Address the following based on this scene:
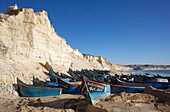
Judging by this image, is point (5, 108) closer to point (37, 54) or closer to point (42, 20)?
point (37, 54)

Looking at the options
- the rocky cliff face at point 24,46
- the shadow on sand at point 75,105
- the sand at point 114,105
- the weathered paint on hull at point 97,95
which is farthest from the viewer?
the rocky cliff face at point 24,46

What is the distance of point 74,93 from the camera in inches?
574

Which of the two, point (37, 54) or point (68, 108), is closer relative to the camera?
point (68, 108)

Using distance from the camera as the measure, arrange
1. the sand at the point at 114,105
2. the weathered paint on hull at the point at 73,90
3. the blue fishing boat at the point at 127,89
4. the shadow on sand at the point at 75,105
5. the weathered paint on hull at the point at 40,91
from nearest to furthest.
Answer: the sand at the point at 114,105 < the shadow on sand at the point at 75,105 < the weathered paint on hull at the point at 40,91 < the blue fishing boat at the point at 127,89 < the weathered paint on hull at the point at 73,90

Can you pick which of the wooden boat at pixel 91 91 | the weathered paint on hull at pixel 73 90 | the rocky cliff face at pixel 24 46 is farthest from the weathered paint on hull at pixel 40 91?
the wooden boat at pixel 91 91

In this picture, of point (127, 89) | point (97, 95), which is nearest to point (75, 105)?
point (97, 95)

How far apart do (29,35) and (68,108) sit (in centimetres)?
2174

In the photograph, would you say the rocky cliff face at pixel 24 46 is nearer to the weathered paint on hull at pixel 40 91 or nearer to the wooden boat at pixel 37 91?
the wooden boat at pixel 37 91

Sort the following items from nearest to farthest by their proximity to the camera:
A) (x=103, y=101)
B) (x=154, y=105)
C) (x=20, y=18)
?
(x=154, y=105) < (x=103, y=101) < (x=20, y=18)

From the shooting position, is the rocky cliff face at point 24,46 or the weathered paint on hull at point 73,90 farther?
the rocky cliff face at point 24,46

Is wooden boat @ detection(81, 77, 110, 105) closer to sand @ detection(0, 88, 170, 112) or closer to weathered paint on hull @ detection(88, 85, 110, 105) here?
weathered paint on hull @ detection(88, 85, 110, 105)

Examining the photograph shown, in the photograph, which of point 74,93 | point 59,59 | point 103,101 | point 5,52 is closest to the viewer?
point 103,101

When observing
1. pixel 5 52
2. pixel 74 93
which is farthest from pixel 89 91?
pixel 5 52

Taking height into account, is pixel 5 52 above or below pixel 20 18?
below
